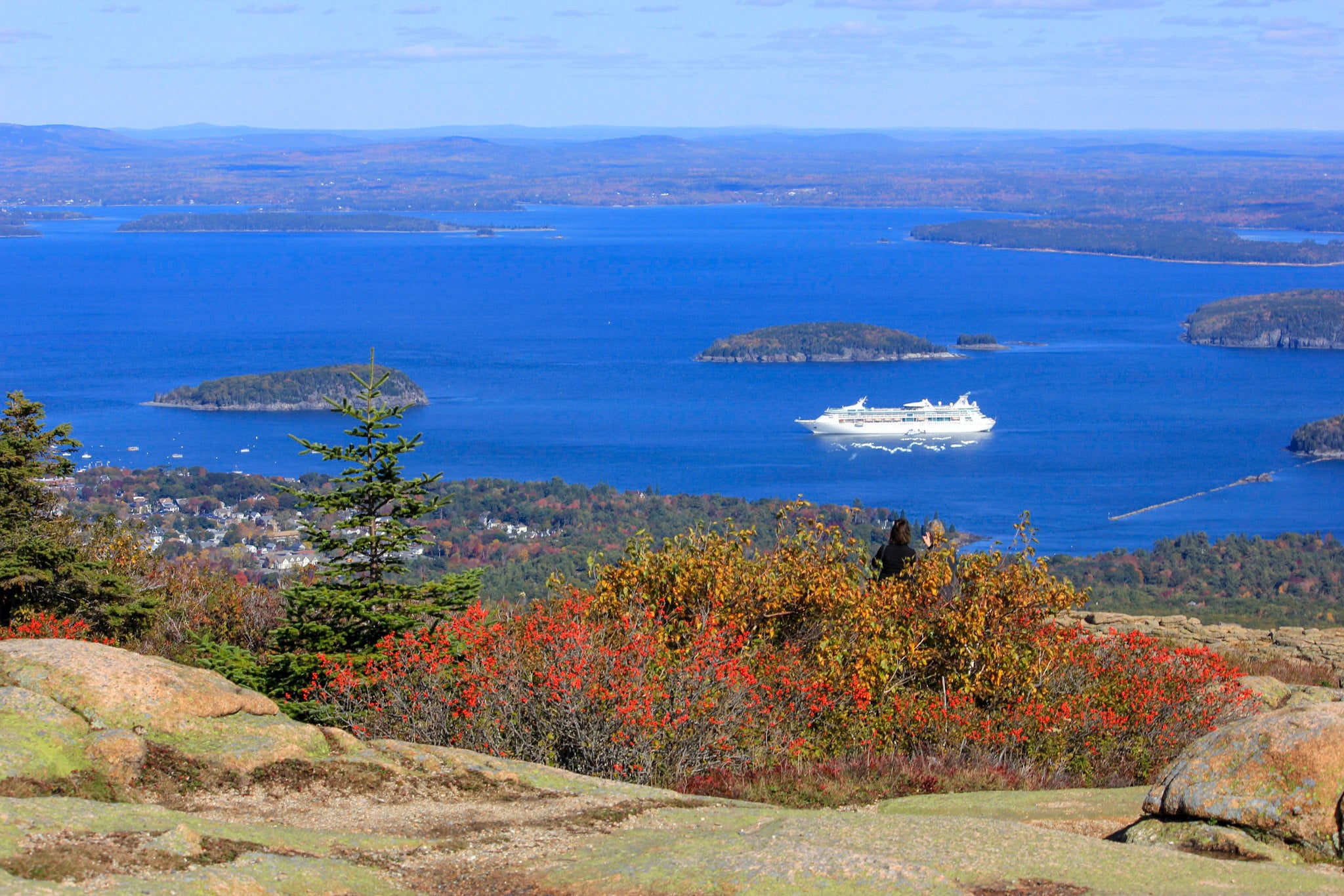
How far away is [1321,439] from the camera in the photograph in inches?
3273

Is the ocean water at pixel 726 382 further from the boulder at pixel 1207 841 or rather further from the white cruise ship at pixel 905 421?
the boulder at pixel 1207 841

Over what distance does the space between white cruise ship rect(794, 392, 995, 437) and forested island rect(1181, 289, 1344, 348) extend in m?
51.5

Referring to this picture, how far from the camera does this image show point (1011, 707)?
9484 mm

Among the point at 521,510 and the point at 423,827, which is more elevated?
the point at 423,827

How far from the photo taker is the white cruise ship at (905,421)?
287 feet

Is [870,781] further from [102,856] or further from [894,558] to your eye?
[102,856]

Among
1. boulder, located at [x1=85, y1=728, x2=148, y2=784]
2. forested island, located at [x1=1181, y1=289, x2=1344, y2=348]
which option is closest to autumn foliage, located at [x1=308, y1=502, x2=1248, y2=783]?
boulder, located at [x1=85, y1=728, x2=148, y2=784]

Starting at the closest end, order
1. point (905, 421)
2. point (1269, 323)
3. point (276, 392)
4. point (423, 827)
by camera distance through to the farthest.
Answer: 1. point (423, 827)
2. point (905, 421)
3. point (276, 392)
4. point (1269, 323)

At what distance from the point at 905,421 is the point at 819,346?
3299 cm

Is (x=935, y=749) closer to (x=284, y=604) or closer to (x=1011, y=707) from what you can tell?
(x=1011, y=707)

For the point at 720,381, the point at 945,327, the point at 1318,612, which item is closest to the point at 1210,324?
the point at 945,327

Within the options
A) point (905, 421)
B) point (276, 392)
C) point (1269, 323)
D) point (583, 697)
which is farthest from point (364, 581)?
point (1269, 323)

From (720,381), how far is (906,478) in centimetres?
3358

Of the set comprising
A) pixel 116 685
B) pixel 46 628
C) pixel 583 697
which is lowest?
pixel 46 628
